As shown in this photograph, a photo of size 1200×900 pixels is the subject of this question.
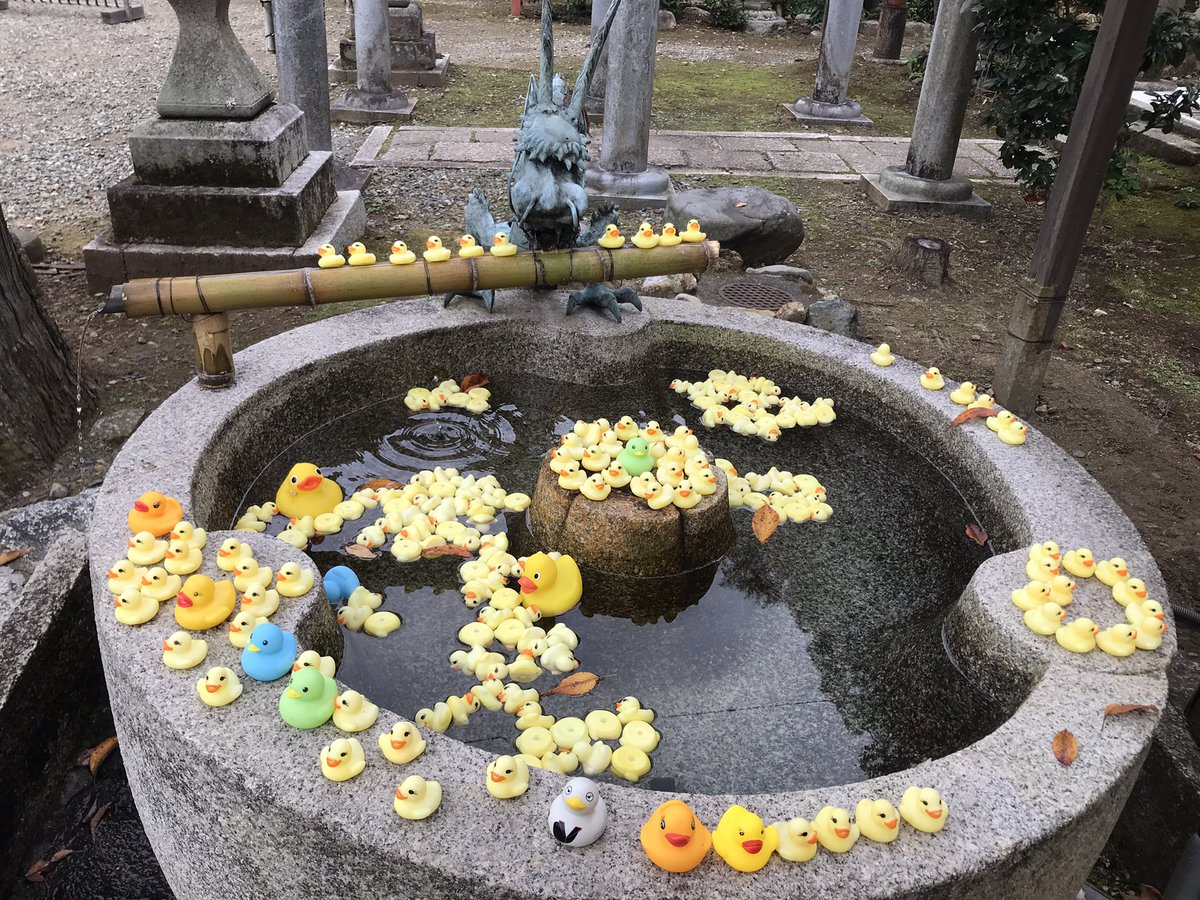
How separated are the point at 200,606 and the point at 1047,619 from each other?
7.53 feet

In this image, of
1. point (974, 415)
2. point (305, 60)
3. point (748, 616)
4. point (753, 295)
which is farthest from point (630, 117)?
point (748, 616)

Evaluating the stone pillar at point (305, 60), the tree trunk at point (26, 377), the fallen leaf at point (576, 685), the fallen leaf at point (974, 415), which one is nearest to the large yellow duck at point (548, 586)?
the fallen leaf at point (576, 685)

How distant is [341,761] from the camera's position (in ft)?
6.40

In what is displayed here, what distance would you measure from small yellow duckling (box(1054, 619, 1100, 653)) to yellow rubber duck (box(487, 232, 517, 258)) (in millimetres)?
2648

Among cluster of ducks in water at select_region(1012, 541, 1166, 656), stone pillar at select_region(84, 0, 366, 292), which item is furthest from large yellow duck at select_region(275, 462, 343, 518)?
stone pillar at select_region(84, 0, 366, 292)

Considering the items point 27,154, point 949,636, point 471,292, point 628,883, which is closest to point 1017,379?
point 949,636

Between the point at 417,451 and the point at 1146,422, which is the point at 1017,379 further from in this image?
the point at 417,451

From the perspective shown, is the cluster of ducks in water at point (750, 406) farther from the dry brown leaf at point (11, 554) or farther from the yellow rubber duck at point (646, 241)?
the dry brown leaf at point (11, 554)

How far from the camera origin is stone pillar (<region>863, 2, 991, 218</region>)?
874 centimetres

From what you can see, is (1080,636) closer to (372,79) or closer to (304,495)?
(304,495)

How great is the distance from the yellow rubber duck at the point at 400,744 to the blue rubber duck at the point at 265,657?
1.21ft

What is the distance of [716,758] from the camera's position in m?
2.54

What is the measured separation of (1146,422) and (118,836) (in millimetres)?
5914

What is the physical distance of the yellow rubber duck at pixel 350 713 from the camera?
2070 millimetres
